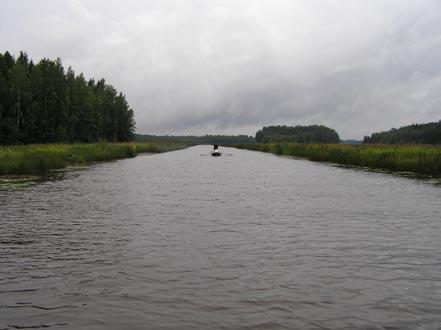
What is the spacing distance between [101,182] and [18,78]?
52.9 meters

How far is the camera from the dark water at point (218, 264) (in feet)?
23.6

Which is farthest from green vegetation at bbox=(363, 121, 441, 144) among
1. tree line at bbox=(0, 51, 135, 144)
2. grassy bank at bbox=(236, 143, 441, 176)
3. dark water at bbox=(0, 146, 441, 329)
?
dark water at bbox=(0, 146, 441, 329)

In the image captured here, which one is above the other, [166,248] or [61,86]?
[61,86]

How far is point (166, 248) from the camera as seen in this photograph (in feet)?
37.9

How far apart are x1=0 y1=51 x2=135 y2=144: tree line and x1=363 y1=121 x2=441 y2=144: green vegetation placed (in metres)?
72.1

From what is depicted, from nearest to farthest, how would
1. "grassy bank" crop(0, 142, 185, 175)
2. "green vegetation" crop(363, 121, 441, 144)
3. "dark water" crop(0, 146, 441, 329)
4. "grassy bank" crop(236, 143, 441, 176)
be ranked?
1. "dark water" crop(0, 146, 441, 329)
2. "grassy bank" crop(0, 142, 185, 175)
3. "grassy bank" crop(236, 143, 441, 176)
4. "green vegetation" crop(363, 121, 441, 144)

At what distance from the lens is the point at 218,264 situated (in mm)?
10102

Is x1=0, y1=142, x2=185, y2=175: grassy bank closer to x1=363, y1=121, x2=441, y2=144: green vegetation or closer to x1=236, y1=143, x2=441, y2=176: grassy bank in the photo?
x1=236, y1=143, x2=441, y2=176: grassy bank

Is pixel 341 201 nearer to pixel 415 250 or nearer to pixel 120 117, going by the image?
pixel 415 250

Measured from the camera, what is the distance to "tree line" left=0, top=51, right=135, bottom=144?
71.3m

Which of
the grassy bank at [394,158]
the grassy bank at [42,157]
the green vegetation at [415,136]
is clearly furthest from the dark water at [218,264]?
the green vegetation at [415,136]

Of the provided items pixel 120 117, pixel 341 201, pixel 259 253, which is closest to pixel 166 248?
pixel 259 253

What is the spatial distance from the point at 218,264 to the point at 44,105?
8261 cm

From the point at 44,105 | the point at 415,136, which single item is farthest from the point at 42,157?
the point at 415,136
